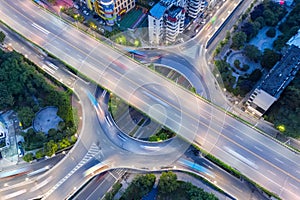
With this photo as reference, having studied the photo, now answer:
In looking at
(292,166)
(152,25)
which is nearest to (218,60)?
(152,25)

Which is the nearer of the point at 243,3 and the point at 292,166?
the point at 292,166

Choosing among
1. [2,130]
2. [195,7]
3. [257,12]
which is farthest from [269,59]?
[2,130]

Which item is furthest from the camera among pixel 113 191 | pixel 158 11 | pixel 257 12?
pixel 257 12

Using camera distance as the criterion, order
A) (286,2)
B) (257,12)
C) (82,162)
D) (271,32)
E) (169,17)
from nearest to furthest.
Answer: (82,162)
(169,17)
(271,32)
(257,12)
(286,2)

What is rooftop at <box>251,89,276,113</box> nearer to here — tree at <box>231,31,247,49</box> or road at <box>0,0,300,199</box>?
road at <box>0,0,300,199</box>

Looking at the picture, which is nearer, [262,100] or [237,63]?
[262,100]

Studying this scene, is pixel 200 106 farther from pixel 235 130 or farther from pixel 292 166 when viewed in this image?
pixel 292 166

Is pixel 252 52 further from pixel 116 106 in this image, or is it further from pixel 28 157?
pixel 28 157

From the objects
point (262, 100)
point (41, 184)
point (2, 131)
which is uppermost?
point (262, 100)
